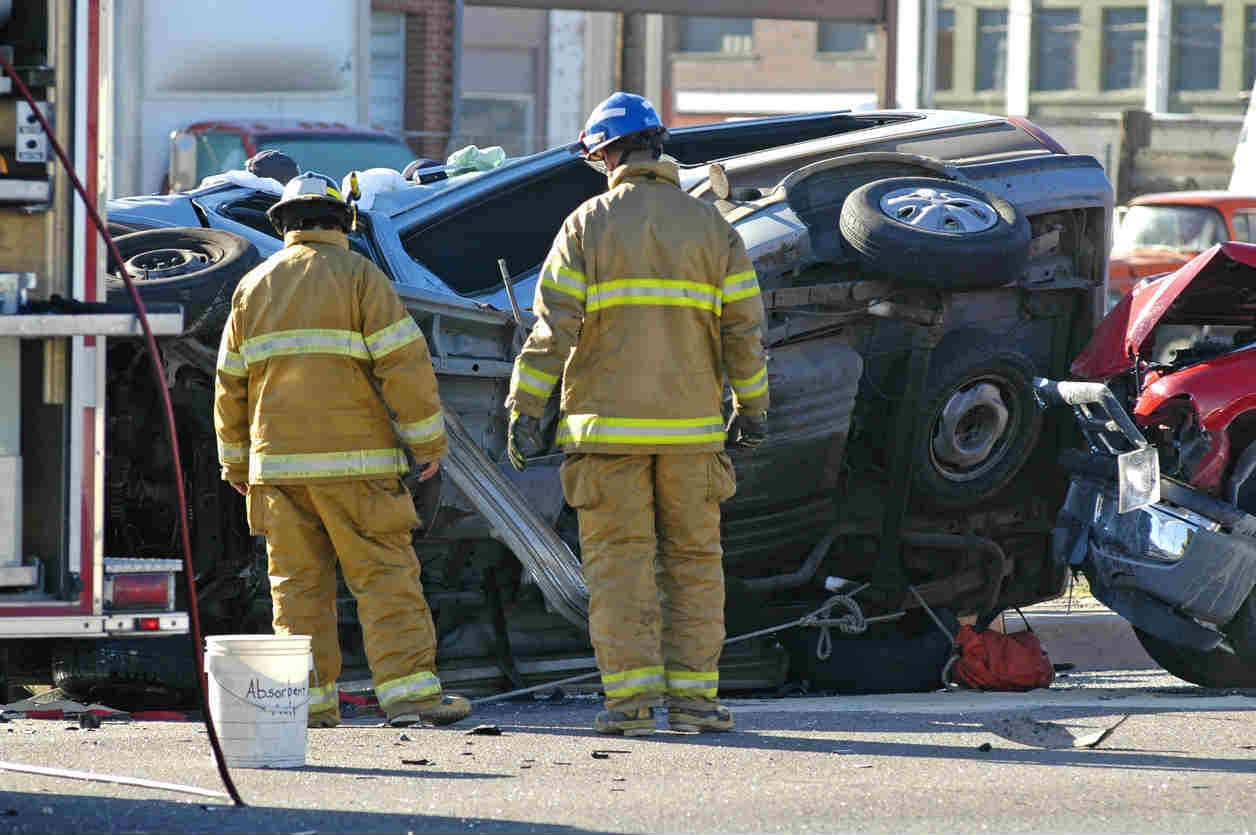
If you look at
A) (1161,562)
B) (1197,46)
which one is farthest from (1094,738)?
(1197,46)

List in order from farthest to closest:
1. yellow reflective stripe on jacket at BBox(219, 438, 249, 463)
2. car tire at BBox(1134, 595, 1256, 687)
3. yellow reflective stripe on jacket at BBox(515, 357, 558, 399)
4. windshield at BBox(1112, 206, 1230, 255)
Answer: windshield at BBox(1112, 206, 1230, 255)
car tire at BBox(1134, 595, 1256, 687)
yellow reflective stripe on jacket at BBox(219, 438, 249, 463)
yellow reflective stripe on jacket at BBox(515, 357, 558, 399)

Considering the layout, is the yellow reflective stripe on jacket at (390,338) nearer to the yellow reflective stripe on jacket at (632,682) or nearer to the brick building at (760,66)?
the yellow reflective stripe on jacket at (632,682)

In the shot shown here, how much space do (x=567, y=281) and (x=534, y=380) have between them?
0.29 m

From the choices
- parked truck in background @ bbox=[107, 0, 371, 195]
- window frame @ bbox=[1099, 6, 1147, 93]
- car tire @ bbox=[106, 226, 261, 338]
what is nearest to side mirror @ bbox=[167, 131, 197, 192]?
parked truck in background @ bbox=[107, 0, 371, 195]

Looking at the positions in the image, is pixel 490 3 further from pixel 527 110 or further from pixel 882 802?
pixel 882 802

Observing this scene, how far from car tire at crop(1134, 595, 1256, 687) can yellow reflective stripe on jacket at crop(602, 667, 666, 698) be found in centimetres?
210

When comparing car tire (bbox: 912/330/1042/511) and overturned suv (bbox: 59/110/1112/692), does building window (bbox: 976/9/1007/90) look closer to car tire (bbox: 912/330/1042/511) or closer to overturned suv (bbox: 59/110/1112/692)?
overturned suv (bbox: 59/110/1112/692)

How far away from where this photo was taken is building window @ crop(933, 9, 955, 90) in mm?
45844

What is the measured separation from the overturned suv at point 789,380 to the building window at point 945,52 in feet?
126

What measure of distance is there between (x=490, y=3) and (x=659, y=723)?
19.3 meters

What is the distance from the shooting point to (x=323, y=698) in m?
6.35

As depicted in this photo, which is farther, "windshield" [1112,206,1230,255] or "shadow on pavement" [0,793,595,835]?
"windshield" [1112,206,1230,255]

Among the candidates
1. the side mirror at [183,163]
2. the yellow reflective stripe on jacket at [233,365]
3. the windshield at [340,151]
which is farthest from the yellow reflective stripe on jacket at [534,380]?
the side mirror at [183,163]

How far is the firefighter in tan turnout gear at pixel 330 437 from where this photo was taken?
20.2 ft
